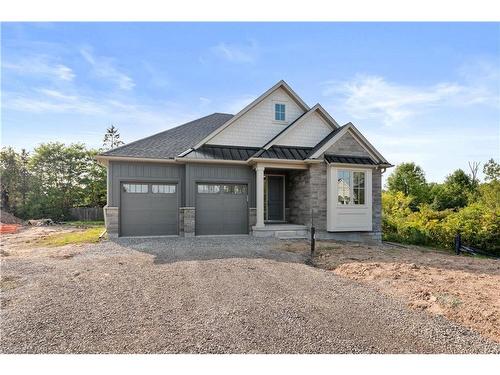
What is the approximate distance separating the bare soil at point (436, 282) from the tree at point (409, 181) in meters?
30.1

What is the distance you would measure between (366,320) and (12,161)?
32.2 meters

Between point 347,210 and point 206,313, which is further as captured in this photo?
point 347,210

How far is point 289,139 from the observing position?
42.2 feet

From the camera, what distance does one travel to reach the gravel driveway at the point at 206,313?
312 cm

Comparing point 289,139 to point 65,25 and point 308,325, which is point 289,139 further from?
point 308,325

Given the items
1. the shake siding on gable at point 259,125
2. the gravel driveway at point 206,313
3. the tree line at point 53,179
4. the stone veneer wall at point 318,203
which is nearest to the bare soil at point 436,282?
the gravel driveway at point 206,313

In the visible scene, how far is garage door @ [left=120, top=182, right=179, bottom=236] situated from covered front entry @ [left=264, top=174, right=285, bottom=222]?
15.6 ft

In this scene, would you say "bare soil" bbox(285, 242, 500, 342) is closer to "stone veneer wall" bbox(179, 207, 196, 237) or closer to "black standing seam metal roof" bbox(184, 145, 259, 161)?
"stone veneer wall" bbox(179, 207, 196, 237)

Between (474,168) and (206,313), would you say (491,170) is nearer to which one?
(474,168)

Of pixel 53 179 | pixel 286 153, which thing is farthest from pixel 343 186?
pixel 53 179

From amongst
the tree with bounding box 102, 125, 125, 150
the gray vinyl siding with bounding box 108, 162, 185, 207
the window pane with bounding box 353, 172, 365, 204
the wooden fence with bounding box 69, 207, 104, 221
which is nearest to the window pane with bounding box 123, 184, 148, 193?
the gray vinyl siding with bounding box 108, 162, 185, 207

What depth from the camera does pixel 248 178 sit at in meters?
12.3

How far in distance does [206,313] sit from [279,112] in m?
11.2

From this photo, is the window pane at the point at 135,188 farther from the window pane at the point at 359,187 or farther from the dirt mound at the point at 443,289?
the window pane at the point at 359,187
